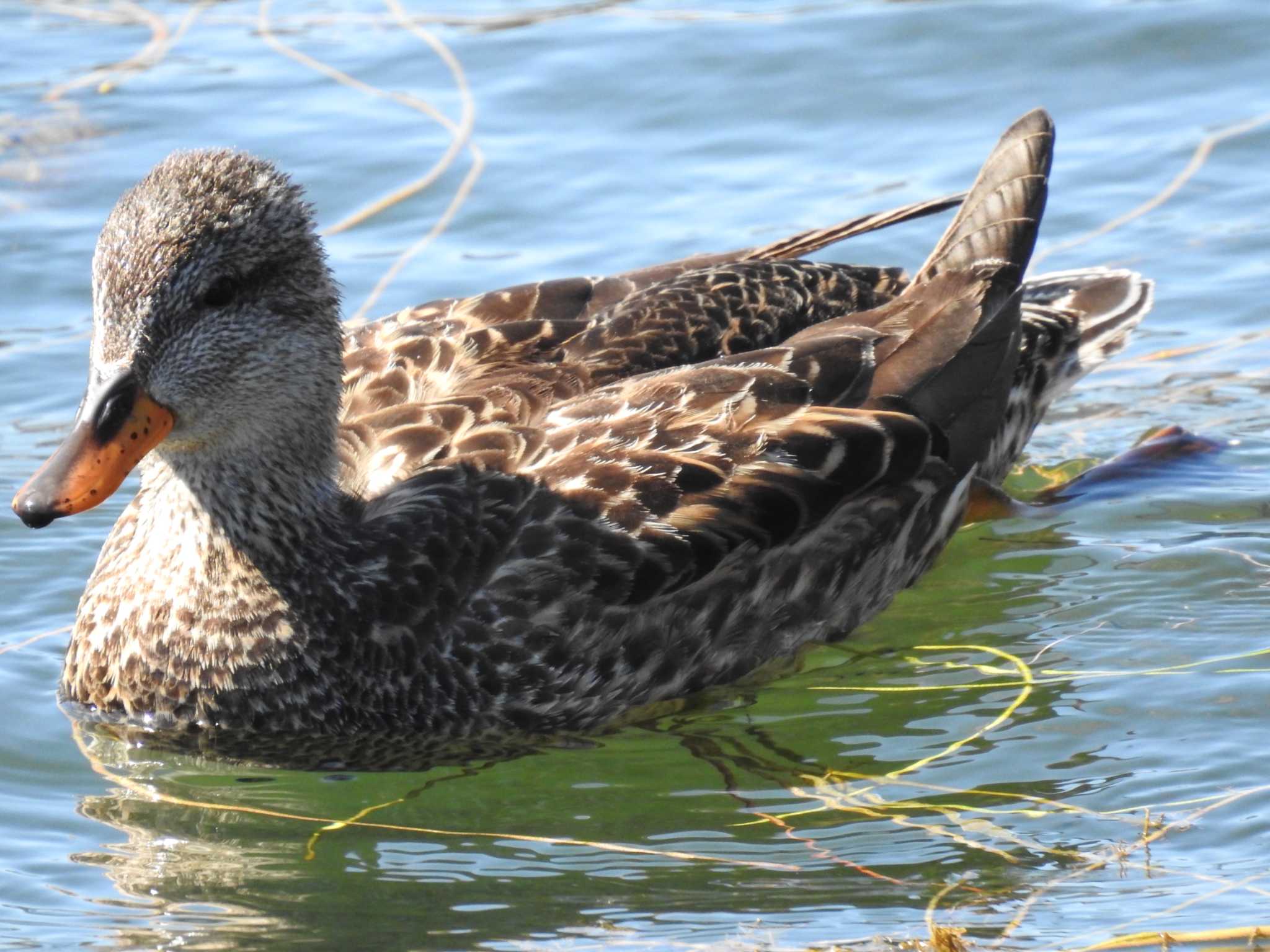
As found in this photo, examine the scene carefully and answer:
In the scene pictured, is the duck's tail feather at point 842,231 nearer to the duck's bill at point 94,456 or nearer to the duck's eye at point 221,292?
the duck's eye at point 221,292

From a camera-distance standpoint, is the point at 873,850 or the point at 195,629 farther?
the point at 195,629

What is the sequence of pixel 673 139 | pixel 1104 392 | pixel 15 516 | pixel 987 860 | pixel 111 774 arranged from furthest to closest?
pixel 673 139
pixel 1104 392
pixel 15 516
pixel 111 774
pixel 987 860

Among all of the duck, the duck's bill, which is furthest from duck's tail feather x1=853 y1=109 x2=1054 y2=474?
the duck's bill

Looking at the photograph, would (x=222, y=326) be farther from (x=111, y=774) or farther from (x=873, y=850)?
(x=873, y=850)

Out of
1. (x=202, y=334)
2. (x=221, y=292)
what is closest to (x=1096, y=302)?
(x=221, y=292)

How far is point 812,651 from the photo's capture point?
27.9 feet

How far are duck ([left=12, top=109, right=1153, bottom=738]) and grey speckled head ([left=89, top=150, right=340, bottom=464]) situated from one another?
1 cm

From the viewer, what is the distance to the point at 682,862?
22.5 feet

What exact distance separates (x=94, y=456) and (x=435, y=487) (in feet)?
4.43

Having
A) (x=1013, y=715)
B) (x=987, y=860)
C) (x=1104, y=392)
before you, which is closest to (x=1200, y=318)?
(x=1104, y=392)

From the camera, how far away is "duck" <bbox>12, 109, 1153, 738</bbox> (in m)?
7.18

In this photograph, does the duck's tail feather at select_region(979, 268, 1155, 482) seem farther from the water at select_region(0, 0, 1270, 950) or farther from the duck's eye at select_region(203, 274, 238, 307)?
the duck's eye at select_region(203, 274, 238, 307)

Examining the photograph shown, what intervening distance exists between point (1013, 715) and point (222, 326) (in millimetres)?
3266

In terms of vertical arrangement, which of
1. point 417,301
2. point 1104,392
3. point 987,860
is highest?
point 417,301
